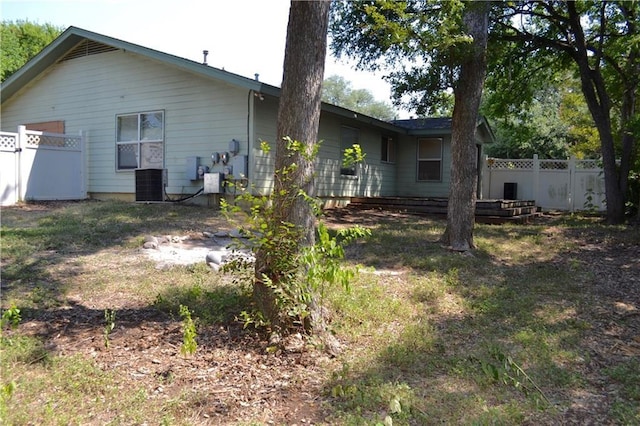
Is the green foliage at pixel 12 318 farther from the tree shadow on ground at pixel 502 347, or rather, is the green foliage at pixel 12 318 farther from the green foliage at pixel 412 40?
the green foliage at pixel 412 40

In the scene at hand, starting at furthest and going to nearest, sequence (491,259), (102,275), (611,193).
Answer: (611,193)
(491,259)
(102,275)

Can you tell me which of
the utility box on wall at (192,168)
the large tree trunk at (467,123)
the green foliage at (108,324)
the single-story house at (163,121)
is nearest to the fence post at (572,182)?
the single-story house at (163,121)

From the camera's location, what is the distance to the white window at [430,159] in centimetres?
1552

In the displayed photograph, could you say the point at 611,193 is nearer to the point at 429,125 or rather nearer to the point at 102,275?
the point at 429,125

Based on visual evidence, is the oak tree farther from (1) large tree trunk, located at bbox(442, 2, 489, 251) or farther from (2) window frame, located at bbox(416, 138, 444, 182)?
(2) window frame, located at bbox(416, 138, 444, 182)

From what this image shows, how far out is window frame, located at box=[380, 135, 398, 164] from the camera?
1525 centimetres

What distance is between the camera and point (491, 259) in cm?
683

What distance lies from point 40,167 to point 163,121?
10.2 feet

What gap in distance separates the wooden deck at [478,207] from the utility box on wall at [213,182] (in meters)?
4.68

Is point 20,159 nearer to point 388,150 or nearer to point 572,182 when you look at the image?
point 388,150

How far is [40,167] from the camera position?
36.1ft

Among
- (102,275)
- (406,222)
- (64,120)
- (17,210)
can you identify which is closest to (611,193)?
(406,222)

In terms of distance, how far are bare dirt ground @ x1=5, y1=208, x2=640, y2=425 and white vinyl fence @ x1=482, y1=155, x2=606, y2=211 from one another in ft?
38.0

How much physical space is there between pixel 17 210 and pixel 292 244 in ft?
26.7
